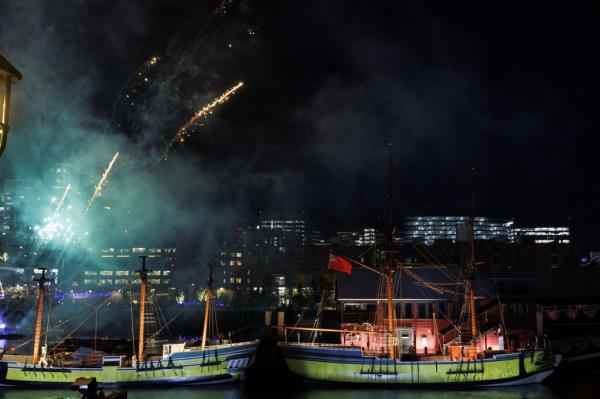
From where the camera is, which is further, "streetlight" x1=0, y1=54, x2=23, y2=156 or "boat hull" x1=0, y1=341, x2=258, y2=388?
"boat hull" x1=0, y1=341, x2=258, y2=388

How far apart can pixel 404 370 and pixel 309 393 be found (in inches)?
268

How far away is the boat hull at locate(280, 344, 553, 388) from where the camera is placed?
1523 inches

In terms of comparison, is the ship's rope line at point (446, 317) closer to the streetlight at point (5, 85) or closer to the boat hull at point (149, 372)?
the boat hull at point (149, 372)

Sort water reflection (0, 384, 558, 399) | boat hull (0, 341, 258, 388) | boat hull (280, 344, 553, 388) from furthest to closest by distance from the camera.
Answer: boat hull (280, 344, 553, 388)
boat hull (0, 341, 258, 388)
water reflection (0, 384, 558, 399)

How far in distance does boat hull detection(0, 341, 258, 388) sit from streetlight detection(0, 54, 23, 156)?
1335 inches

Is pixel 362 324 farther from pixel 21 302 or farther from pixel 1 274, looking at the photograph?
pixel 1 274

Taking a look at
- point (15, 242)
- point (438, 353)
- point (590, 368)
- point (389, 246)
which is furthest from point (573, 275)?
point (15, 242)

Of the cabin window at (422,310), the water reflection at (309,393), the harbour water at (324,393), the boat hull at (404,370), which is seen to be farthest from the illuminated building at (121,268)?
the boat hull at (404,370)

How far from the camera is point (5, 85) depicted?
713cm

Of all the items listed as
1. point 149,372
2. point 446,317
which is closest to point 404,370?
point 446,317

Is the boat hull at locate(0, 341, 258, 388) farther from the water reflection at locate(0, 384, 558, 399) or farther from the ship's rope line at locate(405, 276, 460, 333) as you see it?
the ship's rope line at locate(405, 276, 460, 333)

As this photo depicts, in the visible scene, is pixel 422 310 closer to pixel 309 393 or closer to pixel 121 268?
pixel 309 393

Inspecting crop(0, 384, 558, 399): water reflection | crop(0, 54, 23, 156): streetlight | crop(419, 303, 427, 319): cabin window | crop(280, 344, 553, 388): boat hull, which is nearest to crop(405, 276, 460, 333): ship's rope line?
crop(419, 303, 427, 319): cabin window

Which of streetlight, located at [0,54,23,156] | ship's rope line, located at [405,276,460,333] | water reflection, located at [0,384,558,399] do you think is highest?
streetlight, located at [0,54,23,156]
